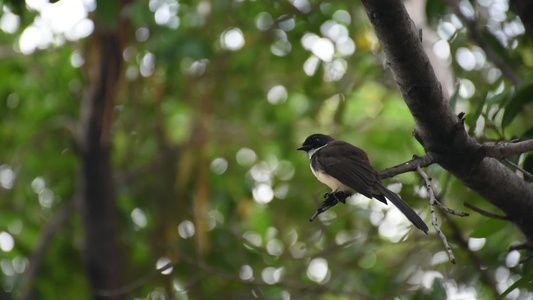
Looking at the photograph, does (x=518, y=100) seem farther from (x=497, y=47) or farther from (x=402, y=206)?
(x=497, y=47)

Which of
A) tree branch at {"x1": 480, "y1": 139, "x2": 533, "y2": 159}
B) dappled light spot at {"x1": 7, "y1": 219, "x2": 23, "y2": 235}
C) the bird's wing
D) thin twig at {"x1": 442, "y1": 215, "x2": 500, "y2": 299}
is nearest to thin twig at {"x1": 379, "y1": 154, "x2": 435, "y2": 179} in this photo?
tree branch at {"x1": 480, "y1": 139, "x2": 533, "y2": 159}

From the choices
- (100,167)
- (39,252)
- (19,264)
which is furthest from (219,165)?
(19,264)

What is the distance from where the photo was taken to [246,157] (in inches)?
292

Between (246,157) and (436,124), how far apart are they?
483 centimetres

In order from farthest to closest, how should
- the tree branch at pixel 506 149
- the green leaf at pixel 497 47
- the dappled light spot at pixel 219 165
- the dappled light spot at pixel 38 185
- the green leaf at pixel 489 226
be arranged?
1. the dappled light spot at pixel 38 185
2. the dappled light spot at pixel 219 165
3. the green leaf at pixel 497 47
4. the green leaf at pixel 489 226
5. the tree branch at pixel 506 149

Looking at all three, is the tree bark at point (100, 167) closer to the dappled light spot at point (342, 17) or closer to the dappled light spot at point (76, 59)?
the dappled light spot at point (76, 59)

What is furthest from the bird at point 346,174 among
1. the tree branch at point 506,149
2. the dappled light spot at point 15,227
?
the dappled light spot at point 15,227

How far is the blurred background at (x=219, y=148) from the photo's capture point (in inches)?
213

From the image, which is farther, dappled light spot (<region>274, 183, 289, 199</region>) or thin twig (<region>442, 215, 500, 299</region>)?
dappled light spot (<region>274, 183, 289, 199</region>)

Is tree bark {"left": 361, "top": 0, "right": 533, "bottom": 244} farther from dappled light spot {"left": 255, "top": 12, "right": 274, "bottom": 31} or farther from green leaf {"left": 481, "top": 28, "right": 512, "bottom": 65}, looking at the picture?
dappled light spot {"left": 255, "top": 12, "right": 274, "bottom": 31}

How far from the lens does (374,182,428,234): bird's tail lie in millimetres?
3199

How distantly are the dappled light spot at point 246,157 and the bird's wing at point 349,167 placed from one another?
8.33 ft

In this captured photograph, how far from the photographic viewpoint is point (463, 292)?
16.5 feet

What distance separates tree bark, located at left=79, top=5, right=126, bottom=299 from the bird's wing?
2.11 metres
